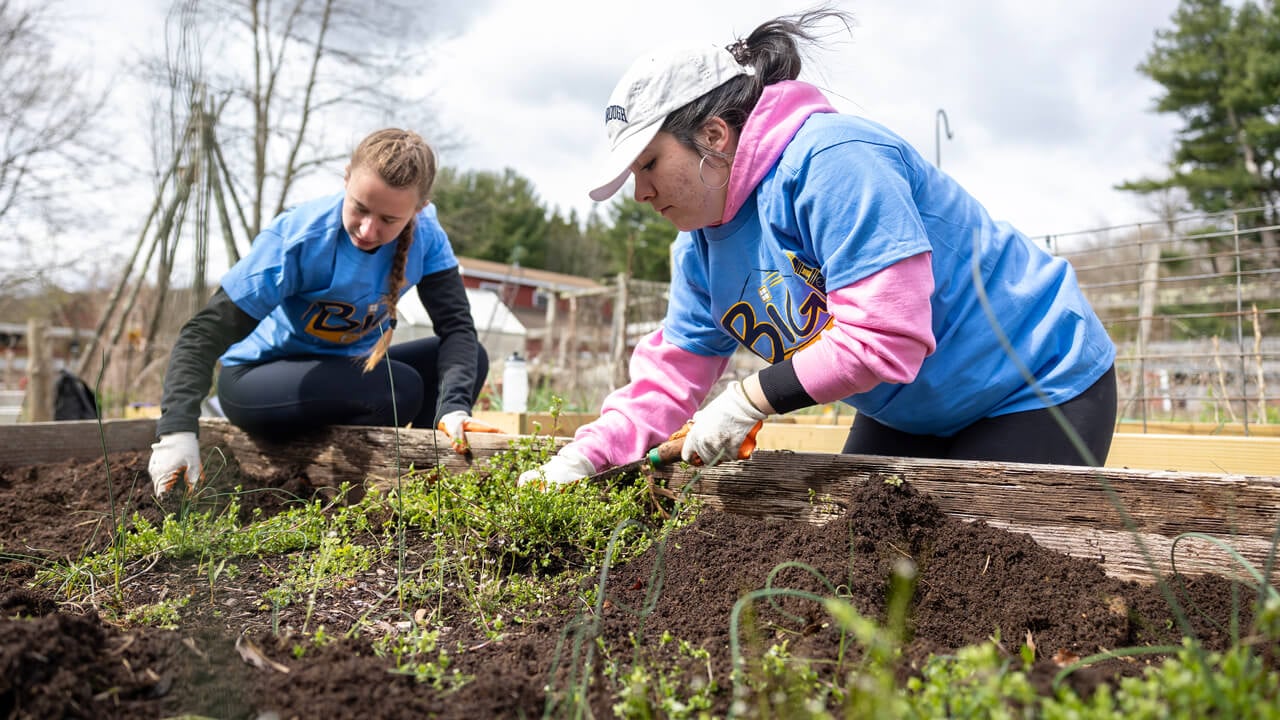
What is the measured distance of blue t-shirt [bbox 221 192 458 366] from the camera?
2713 mm

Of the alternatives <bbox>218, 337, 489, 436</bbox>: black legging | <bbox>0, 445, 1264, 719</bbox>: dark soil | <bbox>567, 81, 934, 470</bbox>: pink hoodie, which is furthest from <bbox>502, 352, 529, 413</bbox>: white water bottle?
<bbox>0, 445, 1264, 719</bbox>: dark soil

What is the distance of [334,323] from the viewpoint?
119 inches

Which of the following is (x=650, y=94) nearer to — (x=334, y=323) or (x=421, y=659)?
(x=421, y=659)

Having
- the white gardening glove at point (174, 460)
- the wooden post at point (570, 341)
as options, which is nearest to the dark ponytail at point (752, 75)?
the white gardening glove at point (174, 460)

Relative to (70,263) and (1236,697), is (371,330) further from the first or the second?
(70,263)

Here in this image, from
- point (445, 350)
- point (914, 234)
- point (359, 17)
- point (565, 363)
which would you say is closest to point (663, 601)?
point (914, 234)

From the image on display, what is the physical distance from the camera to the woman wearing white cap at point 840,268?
5.35ft

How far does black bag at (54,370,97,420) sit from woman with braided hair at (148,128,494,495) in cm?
386

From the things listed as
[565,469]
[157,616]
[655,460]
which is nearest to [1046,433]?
[655,460]

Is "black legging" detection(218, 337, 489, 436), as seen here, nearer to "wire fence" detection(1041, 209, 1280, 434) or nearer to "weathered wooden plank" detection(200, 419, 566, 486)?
"weathered wooden plank" detection(200, 419, 566, 486)

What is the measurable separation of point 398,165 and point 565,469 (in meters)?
1.22

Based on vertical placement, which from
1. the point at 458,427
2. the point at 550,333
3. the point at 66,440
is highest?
the point at 550,333

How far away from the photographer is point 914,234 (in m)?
1.60

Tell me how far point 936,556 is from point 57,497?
8.53ft
